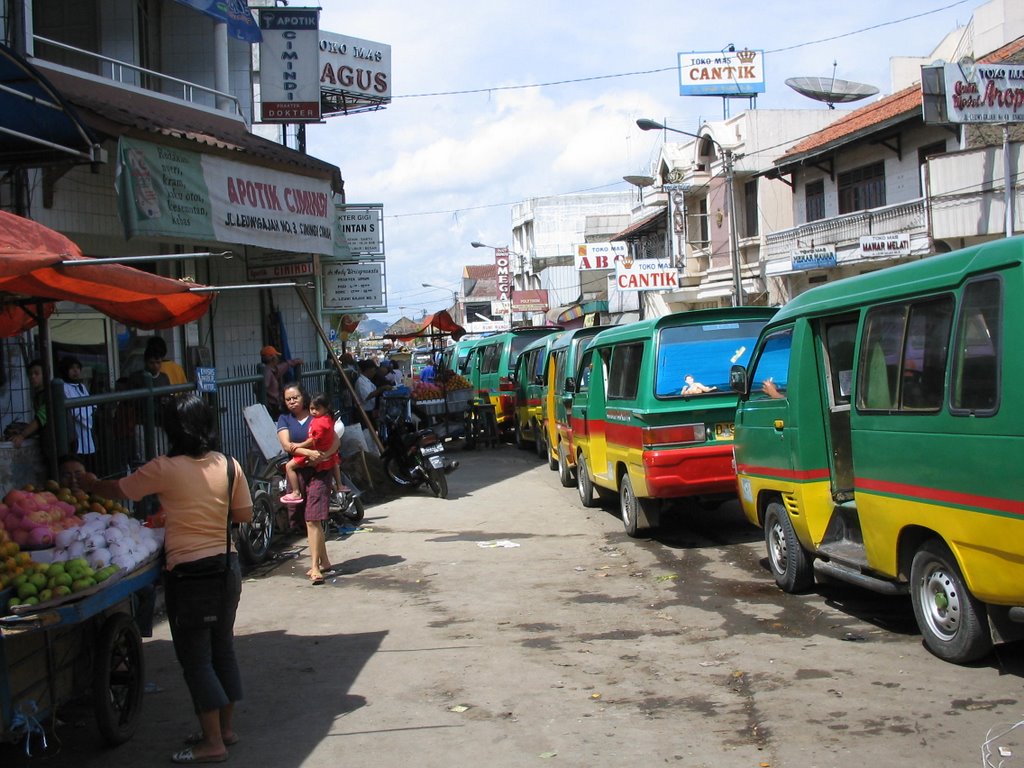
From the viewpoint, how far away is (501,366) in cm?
2352

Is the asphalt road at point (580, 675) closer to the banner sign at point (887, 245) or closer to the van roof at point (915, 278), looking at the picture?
the van roof at point (915, 278)

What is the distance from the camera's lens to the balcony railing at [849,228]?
2350 centimetres

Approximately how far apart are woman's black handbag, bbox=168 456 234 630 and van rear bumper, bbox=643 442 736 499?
17.0ft

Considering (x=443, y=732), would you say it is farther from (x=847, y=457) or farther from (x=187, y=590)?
(x=847, y=457)

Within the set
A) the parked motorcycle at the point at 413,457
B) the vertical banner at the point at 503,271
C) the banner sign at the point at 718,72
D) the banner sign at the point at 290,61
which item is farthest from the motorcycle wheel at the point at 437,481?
the vertical banner at the point at 503,271

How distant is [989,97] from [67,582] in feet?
65.2

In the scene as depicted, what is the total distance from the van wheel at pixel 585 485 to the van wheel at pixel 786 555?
4604 millimetres

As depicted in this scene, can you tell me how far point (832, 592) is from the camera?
25.4 feet

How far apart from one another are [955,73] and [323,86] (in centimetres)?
1215

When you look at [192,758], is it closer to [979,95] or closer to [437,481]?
[437,481]

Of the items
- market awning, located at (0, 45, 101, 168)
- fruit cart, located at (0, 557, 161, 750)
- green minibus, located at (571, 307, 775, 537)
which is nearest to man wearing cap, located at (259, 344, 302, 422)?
green minibus, located at (571, 307, 775, 537)

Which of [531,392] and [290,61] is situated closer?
[290,61]

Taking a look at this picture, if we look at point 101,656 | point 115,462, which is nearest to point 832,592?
point 101,656

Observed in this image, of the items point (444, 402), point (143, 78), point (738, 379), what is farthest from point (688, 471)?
point (444, 402)
